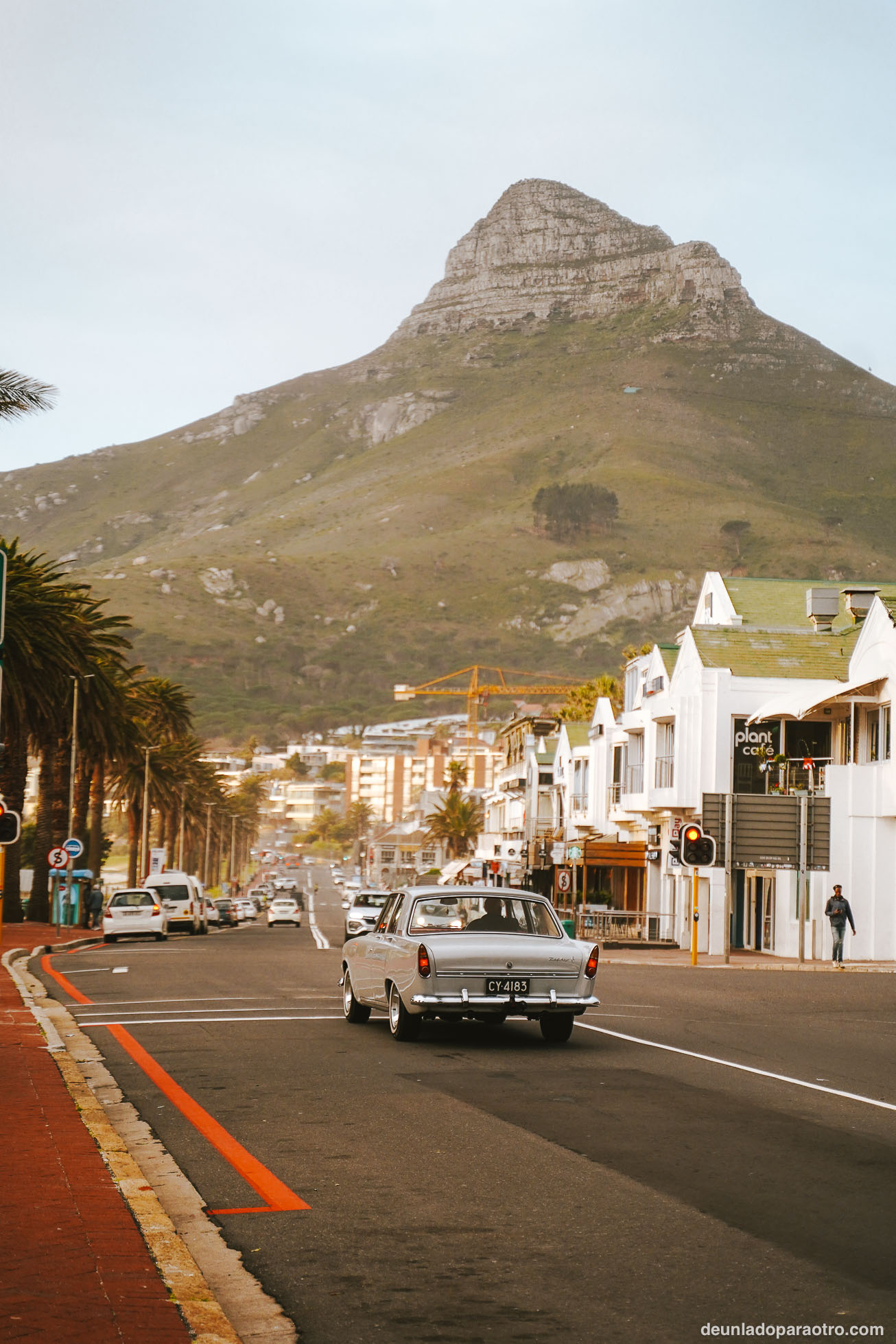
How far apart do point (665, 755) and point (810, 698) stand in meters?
10.6

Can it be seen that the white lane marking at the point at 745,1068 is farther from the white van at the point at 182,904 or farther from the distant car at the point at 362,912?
the white van at the point at 182,904

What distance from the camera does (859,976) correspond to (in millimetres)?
30016

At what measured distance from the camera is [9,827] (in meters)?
18.8

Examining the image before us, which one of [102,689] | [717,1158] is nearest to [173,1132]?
[717,1158]

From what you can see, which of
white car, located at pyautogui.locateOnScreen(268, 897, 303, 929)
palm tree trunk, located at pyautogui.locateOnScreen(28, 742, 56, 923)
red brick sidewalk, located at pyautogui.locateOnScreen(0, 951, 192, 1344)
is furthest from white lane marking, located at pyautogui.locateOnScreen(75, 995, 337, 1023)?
white car, located at pyautogui.locateOnScreen(268, 897, 303, 929)

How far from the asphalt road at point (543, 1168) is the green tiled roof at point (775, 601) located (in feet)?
108

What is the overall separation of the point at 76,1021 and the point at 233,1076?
5.53 metres

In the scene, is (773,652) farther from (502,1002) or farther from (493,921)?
(502,1002)

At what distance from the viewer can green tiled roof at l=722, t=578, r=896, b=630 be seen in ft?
164

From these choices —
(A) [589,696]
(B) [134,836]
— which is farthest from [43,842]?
(A) [589,696]

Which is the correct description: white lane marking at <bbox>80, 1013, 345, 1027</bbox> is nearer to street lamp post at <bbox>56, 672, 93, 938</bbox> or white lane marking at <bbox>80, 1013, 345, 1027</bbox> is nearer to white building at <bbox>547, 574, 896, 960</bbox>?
white building at <bbox>547, 574, 896, 960</bbox>

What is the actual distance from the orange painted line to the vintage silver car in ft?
8.56

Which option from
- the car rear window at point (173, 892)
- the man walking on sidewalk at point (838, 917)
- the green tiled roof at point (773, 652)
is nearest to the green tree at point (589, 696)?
the green tiled roof at point (773, 652)

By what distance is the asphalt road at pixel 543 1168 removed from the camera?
627cm
